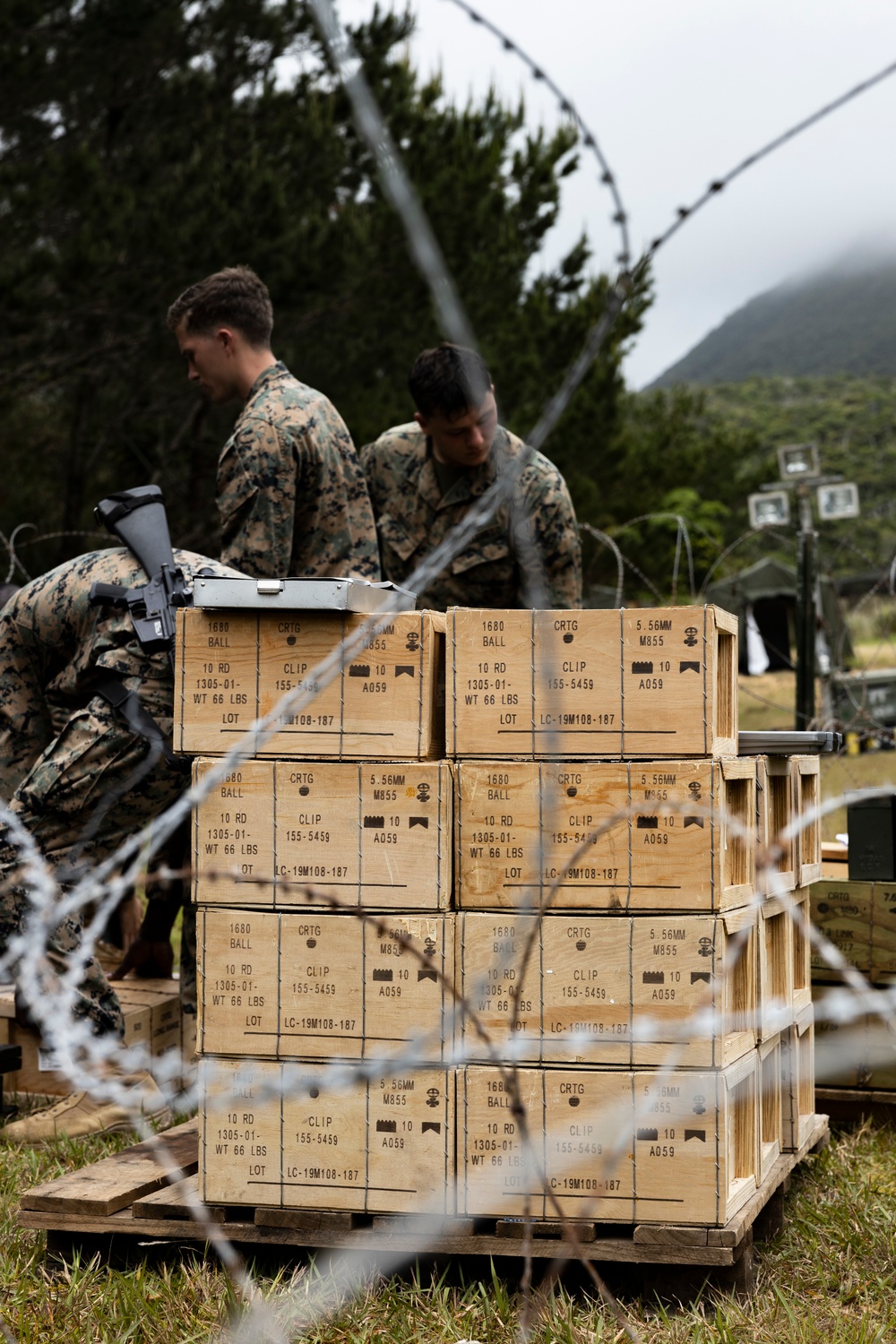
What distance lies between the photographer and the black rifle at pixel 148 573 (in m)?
3.19

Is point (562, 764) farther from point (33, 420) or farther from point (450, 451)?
point (33, 420)

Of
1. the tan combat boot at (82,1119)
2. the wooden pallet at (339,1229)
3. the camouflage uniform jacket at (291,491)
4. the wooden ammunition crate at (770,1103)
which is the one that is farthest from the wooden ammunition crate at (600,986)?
the camouflage uniform jacket at (291,491)

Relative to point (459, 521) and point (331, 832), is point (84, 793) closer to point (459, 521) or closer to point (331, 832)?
point (331, 832)

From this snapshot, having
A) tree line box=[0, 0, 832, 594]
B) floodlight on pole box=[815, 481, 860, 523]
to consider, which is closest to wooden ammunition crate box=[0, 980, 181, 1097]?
tree line box=[0, 0, 832, 594]

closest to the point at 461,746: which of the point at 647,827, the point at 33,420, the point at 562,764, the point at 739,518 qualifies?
the point at 562,764

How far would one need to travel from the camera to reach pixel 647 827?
240 cm

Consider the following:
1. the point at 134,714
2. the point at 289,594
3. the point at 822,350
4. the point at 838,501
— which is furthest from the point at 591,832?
the point at 822,350

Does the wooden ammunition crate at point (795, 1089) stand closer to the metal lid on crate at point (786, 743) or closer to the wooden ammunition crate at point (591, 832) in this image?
the metal lid on crate at point (786, 743)

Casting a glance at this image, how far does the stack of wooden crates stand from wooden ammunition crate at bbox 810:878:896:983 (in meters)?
1.22

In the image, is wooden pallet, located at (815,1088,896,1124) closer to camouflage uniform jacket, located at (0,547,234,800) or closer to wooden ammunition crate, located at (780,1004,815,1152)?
wooden ammunition crate, located at (780,1004,815,1152)

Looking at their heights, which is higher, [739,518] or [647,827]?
[739,518]

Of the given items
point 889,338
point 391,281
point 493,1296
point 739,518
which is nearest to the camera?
point 493,1296

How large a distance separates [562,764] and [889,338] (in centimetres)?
7392

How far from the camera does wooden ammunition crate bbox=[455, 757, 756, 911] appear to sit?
93.7 inches
